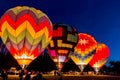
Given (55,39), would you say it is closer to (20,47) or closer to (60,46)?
(60,46)

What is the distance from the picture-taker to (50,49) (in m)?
43.5

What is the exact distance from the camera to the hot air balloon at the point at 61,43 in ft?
139

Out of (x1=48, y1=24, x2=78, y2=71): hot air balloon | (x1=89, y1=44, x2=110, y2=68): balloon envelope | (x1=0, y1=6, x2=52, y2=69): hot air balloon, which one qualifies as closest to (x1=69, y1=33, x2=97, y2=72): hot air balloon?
(x1=48, y1=24, x2=78, y2=71): hot air balloon

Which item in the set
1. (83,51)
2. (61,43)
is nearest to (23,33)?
(61,43)

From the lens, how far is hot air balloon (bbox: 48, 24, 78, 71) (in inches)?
1670

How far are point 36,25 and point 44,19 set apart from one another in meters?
1.38

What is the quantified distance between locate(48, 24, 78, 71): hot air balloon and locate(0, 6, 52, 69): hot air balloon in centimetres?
720

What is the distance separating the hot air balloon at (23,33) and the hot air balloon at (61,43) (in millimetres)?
7201

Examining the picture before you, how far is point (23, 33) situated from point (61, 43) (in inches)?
364

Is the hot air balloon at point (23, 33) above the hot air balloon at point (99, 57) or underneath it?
underneath

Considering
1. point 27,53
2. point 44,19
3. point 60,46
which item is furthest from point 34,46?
point 60,46

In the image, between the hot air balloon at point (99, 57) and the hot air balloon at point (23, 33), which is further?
the hot air balloon at point (99, 57)

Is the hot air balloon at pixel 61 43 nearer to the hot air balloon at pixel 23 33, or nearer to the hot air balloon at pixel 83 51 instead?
the hot air balloon at pixel 83 51

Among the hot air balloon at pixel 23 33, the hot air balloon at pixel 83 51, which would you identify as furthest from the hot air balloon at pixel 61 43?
the hot air balloon at pixel 23 33
